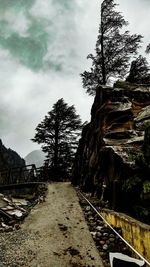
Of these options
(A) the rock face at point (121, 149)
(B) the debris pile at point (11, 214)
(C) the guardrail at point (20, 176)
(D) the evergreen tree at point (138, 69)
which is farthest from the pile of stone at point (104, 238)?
(D) the evergreen tree at point (138, 69)

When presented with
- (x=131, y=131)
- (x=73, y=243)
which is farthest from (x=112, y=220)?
(x=131, y=131)

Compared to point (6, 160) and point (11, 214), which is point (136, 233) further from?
point (6, 160)

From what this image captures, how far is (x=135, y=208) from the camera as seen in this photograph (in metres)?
6.20

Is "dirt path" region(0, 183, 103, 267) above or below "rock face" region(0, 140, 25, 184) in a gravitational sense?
below

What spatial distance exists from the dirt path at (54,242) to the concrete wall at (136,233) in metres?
0.77

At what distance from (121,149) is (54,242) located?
152 inches

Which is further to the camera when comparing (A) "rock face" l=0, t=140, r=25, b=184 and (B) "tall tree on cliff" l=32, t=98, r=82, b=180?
(A) "rock face" l=0, t=140, r=25, b=184

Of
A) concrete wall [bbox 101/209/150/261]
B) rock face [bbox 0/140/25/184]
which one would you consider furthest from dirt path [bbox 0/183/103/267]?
rock face [bbox 0/140/25/184]

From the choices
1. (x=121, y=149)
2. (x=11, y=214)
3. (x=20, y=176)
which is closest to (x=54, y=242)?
(x=121, y=149)

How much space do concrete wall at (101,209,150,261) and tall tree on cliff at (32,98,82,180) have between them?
19.4 metres

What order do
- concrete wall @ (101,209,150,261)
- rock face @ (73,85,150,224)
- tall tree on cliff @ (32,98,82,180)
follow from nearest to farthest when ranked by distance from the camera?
concrete wall @ (101,209,150,261) < rock face @ (73,85,150,224) < tall tree on cliff @ (32,98,82,180)

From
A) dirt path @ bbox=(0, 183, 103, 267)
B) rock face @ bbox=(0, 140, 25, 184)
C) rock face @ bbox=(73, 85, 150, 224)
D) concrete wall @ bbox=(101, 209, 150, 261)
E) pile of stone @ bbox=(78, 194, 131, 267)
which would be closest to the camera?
concrete wall @ bbox=(101, 209, 150, 261)

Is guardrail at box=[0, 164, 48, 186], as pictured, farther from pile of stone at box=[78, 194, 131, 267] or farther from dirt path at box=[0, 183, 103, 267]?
pile of stone at box=[78, 194, 131, 267]

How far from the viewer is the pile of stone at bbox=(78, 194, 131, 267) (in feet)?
17.4
